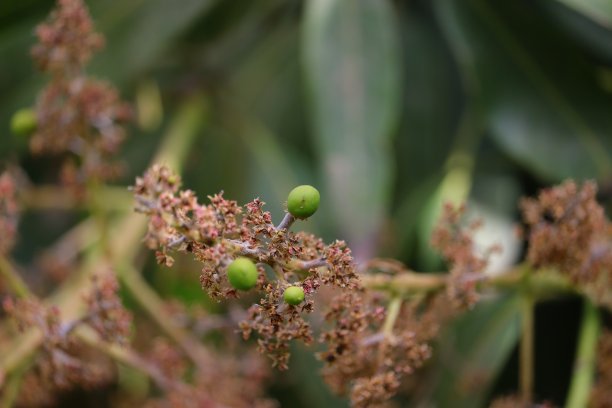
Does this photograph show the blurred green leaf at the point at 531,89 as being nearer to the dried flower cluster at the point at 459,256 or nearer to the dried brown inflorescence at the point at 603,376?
the dried brown inflorescence at the point at 603,376

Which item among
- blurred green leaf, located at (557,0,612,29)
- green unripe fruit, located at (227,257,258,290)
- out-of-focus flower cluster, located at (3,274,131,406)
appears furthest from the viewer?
blurred green leaf, located at (557,0,612,29)

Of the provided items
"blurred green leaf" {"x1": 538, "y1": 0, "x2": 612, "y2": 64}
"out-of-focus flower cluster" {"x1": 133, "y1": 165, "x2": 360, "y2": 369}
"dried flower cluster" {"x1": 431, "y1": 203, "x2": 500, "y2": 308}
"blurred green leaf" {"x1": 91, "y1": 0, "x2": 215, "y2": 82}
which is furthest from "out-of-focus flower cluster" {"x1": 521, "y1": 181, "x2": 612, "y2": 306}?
"blurred green leaf" {"x1": 91, "y1": 0, "x2": 215, "y2": 82}

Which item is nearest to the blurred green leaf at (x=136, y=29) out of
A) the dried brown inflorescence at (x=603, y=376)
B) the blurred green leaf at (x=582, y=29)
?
the blurred green leaf at (x=582, y=29)

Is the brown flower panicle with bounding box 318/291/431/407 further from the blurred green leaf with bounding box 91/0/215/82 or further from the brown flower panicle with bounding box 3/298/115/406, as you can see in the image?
the blurred green leaf with bounding box 91/0/215/82

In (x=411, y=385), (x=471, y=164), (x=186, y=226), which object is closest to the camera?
(x=186, y=226)

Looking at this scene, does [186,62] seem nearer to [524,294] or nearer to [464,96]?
[464,96]

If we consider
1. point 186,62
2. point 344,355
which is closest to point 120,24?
point 186,62
